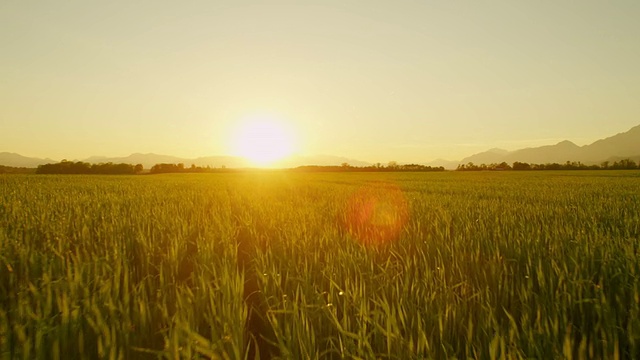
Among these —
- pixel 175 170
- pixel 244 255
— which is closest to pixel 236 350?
pixel 244 255

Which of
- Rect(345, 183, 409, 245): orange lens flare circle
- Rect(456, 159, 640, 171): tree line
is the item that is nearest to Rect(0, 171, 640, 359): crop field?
Rect(345, 183, 409, 245): orange lens flare circle

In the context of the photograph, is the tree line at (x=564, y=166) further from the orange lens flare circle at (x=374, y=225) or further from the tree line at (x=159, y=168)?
the orange lens flare circle at (x=374, y=225)

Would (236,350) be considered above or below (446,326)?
above

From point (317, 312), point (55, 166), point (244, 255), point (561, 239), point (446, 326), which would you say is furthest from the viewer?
point (55, 166)

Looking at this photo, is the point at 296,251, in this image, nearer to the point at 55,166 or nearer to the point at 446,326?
the point at 446,326

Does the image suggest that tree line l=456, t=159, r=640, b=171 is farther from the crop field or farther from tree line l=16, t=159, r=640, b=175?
the crop field

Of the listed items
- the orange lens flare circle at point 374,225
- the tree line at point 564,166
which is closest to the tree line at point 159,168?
the tree line at point 564,166

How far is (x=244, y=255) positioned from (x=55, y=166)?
58.5 m

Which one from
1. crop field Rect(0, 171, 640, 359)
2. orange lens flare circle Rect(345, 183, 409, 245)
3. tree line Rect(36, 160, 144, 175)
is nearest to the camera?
crop field Rect(0, 171, 640, 359)

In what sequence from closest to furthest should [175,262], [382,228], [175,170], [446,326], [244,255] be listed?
[446,326] → [175,262] → [244,255] → [382,228] → [175,170]

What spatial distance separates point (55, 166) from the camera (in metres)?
49.2

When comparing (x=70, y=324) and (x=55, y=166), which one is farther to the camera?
(x=55, y=166)

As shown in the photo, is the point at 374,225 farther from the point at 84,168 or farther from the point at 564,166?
the point at 564,166

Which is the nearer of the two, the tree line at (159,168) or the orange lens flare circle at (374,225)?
the orange lens flare circle at (374,225)
